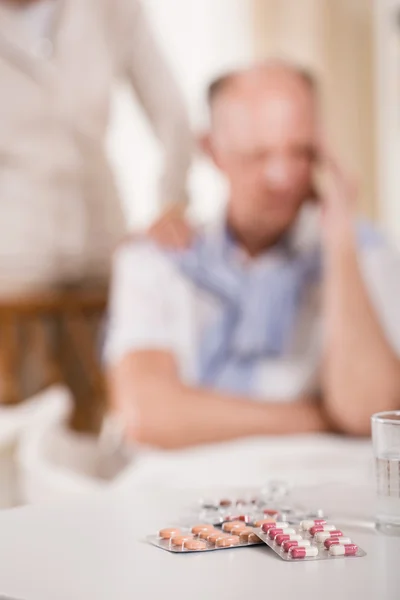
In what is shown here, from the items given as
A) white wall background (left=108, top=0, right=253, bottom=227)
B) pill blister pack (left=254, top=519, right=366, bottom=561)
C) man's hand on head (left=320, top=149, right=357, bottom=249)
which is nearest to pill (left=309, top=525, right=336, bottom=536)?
pill blister pack (left=254, top=519, right=366, bottom=561)

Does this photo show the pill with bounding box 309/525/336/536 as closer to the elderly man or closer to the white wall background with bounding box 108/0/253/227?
the elderly man

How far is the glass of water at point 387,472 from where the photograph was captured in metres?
0.54

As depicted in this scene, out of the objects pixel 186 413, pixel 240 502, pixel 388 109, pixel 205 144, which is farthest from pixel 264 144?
pixel 240 502

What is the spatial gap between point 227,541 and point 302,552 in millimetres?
48

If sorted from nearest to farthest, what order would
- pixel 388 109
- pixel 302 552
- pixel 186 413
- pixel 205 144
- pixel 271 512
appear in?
pixel 302 552, pixel 271 512, pixel 186 413, pixel 205 144, pixel 388 109

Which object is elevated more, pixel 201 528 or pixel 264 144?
pixel 264 144

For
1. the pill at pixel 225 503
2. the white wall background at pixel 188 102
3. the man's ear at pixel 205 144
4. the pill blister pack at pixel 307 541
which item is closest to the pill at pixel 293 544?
the pill blister pack at pixel 307 541

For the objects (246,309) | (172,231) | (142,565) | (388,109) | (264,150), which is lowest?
(142,565)

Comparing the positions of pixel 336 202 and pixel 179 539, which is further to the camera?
pixel 336 202

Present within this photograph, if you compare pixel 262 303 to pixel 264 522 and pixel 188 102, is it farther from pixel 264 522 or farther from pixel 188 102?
pixel 264 522

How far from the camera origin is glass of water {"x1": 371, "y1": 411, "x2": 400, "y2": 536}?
0.54 m

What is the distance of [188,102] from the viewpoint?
6.22ft

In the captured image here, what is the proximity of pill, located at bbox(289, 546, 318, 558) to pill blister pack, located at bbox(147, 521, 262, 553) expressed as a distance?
0.12ft

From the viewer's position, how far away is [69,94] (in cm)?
179
